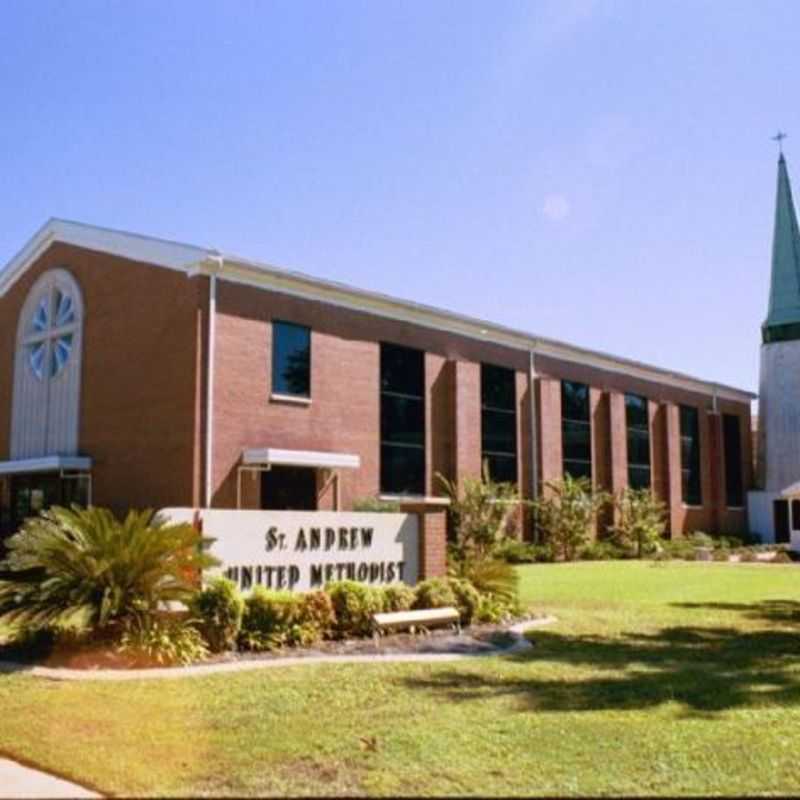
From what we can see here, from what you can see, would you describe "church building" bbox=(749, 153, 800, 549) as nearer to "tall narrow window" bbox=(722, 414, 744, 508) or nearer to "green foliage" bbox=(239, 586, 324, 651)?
"tall narrow window" bbox=(722, 414, 744, 508)

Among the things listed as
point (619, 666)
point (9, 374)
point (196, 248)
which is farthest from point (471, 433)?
point (619, 666)

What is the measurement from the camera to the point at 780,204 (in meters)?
46.4

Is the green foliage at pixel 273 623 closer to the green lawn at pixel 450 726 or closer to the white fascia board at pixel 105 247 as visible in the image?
the green lawn at pixel 450 726

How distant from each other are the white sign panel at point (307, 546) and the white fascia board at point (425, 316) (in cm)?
1141

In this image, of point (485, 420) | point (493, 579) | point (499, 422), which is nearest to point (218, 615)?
point (493, 579)

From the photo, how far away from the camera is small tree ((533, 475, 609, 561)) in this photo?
32.2m

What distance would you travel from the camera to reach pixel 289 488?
2519 cm

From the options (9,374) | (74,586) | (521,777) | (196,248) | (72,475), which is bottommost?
(521,777)

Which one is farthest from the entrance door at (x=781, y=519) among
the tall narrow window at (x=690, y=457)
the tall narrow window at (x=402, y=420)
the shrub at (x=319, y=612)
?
the shrub at (x=319, y=612)

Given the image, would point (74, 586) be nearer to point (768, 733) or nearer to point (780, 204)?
point (768, 733)

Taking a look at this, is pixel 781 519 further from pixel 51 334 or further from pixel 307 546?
pixel 307 546

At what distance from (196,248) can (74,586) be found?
14.0 m

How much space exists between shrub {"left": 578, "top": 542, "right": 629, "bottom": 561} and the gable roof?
6.56m

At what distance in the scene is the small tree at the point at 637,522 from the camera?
115ft
